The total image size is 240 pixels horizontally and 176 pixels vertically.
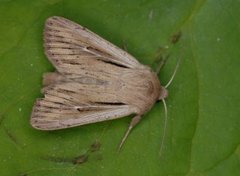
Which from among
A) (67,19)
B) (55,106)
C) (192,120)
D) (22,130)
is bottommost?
(22,130)

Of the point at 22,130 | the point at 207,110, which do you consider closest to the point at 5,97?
the point at 22,130

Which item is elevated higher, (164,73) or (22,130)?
(164,73)

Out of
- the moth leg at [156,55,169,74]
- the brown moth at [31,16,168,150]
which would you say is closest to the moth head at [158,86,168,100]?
the brown moth at [31,16,168,150]

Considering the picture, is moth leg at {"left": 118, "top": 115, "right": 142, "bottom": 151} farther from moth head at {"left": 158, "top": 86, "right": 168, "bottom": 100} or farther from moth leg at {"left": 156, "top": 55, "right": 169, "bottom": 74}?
moth leg at {"left": 156, "top": 55, "right": 169, "bottom": 74}

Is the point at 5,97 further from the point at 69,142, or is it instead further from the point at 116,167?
the point at 116,167

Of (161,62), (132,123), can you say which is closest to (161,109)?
(132,123)

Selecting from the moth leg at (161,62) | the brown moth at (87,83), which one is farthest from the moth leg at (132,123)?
the moth leg at (161,62)

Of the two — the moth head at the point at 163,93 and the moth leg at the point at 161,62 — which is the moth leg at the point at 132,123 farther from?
the moth leg at the point at 161,62
